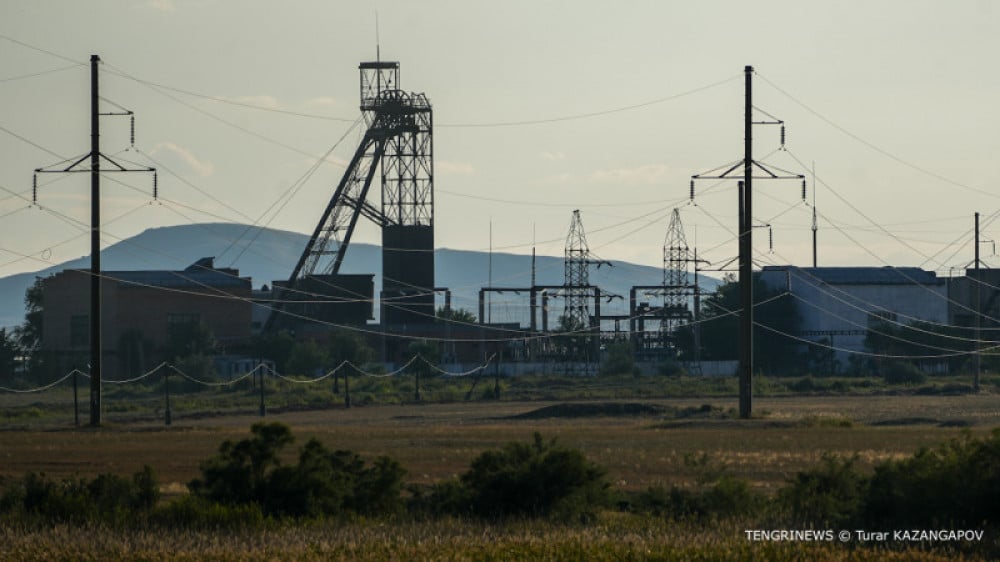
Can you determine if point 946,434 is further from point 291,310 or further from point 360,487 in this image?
point 291,310

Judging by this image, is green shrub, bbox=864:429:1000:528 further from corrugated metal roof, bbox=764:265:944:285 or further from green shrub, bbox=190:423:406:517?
corrugated metal roof, bbox=764:265:944:285

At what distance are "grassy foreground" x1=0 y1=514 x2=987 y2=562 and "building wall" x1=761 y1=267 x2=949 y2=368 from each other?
348ft

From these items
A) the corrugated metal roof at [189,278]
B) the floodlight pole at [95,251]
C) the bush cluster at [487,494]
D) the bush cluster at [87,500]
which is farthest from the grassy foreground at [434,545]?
the corrugated metal roof at [189,278]

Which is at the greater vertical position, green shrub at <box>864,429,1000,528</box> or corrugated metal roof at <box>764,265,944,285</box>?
corrugated metal roof at <box>764,265,944,285</box>

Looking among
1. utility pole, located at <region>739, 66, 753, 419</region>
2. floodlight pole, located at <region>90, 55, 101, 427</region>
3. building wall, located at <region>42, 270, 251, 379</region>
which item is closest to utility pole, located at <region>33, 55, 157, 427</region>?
floodlight pole, located at <region>90, 55, 101, 427</region>

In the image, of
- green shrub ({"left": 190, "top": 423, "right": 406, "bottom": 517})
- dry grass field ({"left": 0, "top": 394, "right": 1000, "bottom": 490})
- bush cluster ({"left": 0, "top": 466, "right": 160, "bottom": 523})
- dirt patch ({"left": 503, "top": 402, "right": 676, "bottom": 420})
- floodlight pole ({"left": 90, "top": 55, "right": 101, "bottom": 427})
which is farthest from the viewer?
dirt patch ({"left": 503, "top": 402, "right": 676, "bottom": 420})

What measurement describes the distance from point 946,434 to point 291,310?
8266cm

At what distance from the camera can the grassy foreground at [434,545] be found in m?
20.7

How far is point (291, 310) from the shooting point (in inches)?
4970

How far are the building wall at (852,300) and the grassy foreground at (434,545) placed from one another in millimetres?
106147

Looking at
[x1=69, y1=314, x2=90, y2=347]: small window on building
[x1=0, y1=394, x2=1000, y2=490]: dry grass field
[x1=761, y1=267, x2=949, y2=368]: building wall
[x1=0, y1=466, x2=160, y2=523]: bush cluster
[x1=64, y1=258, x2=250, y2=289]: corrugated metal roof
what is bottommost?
[x1=0, y1=394, x2=1000, y2=490]: dry grass field

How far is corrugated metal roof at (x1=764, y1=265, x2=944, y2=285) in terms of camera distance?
443 ft

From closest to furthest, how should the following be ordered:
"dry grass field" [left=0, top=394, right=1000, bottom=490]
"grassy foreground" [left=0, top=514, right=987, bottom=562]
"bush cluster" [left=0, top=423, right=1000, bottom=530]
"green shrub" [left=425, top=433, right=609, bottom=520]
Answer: "grassy foreground" [left=0, top=514, right=987, bottom=562] < "bush cluster" [left=0, top=423, right=1000, bottom=530] < "green shrub" [left=425, top=433, right=609, bottom=520] < "dry grass field" [left=0, top=394, right=1000, bottom=490]

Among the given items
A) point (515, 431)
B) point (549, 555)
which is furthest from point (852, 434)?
point (549, 555)
